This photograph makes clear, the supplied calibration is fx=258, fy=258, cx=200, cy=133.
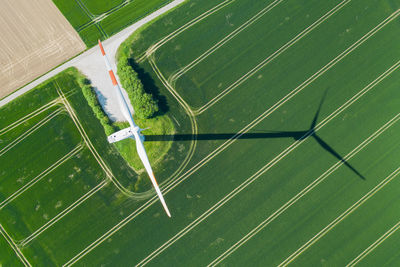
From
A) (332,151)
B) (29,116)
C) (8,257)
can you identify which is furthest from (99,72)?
(332,151)

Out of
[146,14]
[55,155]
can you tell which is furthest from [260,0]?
[55,155]

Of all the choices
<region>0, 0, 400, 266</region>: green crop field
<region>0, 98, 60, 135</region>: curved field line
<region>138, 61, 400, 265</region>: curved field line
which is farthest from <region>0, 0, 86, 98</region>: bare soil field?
<region>138, 61, 400, 265</region>: curved field line

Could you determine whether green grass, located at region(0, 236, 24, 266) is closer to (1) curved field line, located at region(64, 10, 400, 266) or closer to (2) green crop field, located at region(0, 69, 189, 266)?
(2) green crop field, located at region(0, 69, 189, 266)

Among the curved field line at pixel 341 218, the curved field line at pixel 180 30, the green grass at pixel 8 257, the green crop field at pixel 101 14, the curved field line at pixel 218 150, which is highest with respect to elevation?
the green crop field at pixel 101 14

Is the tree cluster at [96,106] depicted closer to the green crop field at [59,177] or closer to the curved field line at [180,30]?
the green crop field at [59,177]

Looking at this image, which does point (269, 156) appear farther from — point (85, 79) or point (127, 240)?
point (85, 79)

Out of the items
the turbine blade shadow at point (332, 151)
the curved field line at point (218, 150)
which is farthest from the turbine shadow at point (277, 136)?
the curved field line at point (218, 150)

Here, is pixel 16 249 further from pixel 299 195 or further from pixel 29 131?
pixel 299 195
